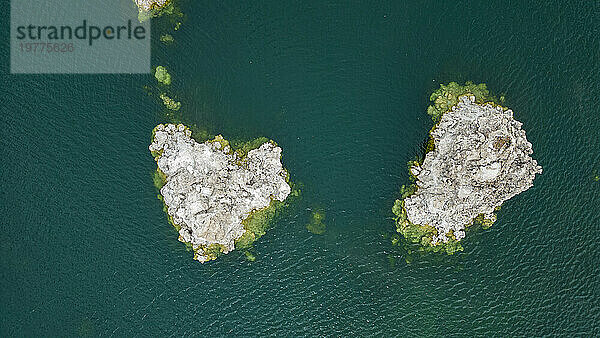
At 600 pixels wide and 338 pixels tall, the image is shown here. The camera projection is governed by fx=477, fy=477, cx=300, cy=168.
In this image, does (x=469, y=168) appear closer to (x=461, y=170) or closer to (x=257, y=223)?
(x=461, y=170)

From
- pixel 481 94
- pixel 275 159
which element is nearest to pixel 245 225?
pixel 275 159

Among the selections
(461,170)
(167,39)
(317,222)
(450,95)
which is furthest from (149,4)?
(461,170)

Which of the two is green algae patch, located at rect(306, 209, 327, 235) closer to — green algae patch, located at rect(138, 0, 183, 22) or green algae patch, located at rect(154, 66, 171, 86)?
green algae patch, located at rect(154, 66, 171, 86)

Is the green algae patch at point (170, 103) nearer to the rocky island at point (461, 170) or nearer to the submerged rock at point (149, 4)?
the submerged rock at point (149, 4)

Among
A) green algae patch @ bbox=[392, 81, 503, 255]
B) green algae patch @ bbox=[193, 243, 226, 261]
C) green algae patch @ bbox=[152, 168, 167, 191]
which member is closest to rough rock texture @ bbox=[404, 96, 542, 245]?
green algae patch @ bbox=[392, 81, 503, 255]

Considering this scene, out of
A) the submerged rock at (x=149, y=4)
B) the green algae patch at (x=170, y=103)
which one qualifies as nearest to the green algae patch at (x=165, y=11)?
the submerged rock at (x=149, y=4)

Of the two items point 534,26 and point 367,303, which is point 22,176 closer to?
point 367,303
